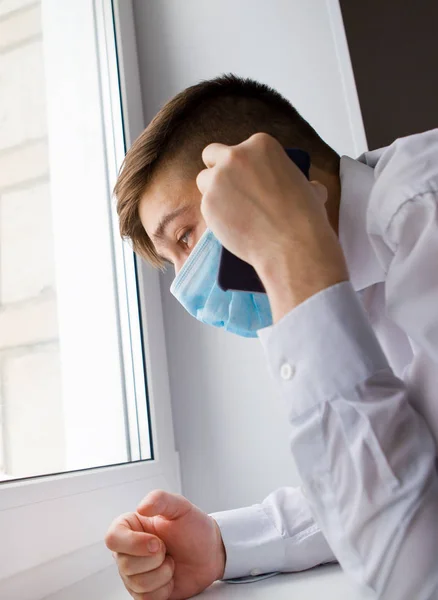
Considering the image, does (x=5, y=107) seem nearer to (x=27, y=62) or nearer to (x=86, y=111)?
(x=27, y=62)

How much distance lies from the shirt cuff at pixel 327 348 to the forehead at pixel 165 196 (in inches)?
14.5

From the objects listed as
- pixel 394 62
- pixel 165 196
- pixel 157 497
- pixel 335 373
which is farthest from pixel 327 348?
pixel 394 62

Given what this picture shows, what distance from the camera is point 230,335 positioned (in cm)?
114

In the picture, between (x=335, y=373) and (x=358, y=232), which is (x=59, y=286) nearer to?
(x=358, y=232)

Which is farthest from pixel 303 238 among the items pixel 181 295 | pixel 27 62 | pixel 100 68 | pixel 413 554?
pixel 100 68

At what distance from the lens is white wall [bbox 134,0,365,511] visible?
1088 mm

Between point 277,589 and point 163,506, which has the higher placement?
point 163,506

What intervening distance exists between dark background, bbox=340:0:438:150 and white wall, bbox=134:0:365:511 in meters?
0.06

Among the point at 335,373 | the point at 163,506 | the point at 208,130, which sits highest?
the point at 208,130

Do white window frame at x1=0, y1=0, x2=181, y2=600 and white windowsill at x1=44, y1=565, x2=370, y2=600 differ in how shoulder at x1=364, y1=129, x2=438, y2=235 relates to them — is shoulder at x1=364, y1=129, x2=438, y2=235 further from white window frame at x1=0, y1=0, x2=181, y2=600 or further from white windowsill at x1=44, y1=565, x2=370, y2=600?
white window frame at x1=0, y1=0, x2=181, y2=600

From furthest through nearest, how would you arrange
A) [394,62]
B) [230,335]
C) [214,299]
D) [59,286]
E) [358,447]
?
[394,62]
[230,335]
[59,286]
[214,299]
[358,447]

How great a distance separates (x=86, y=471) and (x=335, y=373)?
55cm

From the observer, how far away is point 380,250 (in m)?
0.58

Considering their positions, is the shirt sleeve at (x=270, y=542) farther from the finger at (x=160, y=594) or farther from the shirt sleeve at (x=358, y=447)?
the shirt sleeve at (x=358, y=447)
